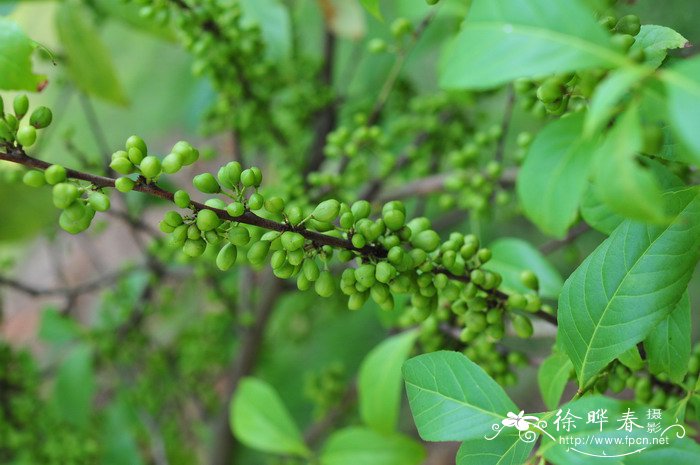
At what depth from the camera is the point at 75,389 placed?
1.41 meters

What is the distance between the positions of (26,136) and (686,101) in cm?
40

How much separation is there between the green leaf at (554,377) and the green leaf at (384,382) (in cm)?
37

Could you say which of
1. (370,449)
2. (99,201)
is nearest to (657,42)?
(99,201)

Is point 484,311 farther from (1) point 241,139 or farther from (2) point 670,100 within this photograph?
(1) point 241,139

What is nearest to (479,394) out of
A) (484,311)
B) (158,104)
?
(484,311)

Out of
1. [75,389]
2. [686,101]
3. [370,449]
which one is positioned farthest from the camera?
[75,389]

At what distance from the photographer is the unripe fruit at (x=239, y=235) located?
0.46m

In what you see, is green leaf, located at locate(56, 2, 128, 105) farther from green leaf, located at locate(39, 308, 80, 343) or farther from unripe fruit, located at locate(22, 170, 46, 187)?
unripe fruit, located at locate(22, 170, 46, 187)

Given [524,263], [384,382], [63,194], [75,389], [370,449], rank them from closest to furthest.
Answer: [63,194] → [524,263] → [384,382] → [370,449] → [75,389]

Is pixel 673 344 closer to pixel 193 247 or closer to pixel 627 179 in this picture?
pixel 627 179

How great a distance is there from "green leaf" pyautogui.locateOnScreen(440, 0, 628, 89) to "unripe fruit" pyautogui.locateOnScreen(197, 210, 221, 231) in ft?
0.60

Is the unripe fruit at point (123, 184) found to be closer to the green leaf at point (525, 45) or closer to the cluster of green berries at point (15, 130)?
the cluster of green berries at point (15, 130)

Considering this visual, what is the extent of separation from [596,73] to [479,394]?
0.26 meters

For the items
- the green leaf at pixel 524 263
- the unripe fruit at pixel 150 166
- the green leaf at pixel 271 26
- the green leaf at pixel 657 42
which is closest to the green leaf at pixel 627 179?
the green leaf at pixel 657 42
